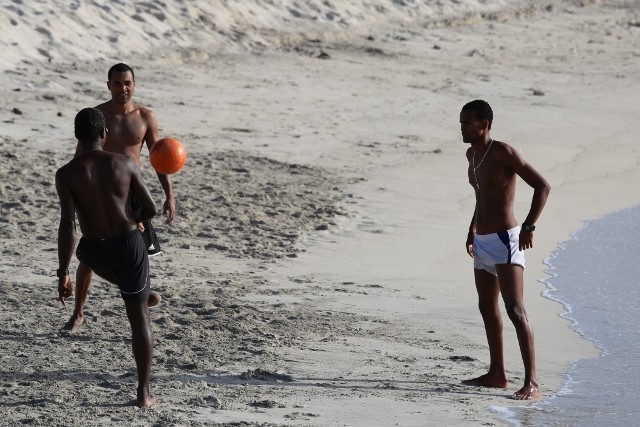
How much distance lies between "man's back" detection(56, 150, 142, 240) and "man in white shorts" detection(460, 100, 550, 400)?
1735 mm

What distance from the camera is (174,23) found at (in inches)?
700

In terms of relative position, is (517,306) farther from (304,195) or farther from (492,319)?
(304,195)

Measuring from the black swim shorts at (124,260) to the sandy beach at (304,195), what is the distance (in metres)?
0.59

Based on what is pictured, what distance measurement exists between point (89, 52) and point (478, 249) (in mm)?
10151

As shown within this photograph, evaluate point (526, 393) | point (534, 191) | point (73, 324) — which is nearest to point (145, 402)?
point (73, 324)

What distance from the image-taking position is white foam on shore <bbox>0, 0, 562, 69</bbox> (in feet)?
51.4

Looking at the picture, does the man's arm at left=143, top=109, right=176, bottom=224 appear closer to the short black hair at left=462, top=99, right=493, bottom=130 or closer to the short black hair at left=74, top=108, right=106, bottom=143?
the short black hair at left=74, top=108, right=106, bottom=143

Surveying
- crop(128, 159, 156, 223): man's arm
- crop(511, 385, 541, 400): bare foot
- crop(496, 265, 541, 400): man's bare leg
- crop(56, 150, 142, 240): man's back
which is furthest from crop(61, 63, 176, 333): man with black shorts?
crop(511, 385, 541, 400): bare foot

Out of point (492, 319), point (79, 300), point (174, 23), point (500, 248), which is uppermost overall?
point (174, 23)

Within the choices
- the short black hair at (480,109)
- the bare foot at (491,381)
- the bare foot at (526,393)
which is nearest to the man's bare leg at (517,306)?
the bare foot at (526,393)

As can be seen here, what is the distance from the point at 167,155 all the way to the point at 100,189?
53.7 inches

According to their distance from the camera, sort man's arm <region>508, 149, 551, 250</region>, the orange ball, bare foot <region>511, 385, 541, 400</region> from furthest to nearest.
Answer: the orange ball, bare foot <region>511, 385, 541, 400</region>, man's arm <region>508, 149, 551, 250</region>

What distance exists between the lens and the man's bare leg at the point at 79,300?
7141 mm

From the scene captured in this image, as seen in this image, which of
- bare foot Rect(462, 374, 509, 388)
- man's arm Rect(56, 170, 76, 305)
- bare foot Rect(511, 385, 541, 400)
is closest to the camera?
man's arm Rect(56, 170, 76, 305)
